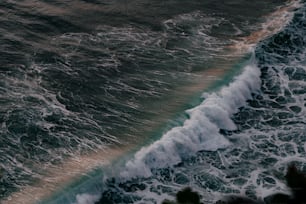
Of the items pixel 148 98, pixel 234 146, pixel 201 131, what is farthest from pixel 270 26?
pixel 234 146

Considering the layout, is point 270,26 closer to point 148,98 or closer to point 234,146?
point 148,98

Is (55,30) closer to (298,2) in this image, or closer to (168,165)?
(168,165)

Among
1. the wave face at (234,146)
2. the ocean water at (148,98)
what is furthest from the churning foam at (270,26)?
the wave face at (234,146)

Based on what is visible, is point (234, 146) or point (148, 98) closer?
point (234, 146)

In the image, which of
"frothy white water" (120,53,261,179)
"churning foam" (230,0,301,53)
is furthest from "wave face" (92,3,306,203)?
"churning foam" (230,0,301,53)

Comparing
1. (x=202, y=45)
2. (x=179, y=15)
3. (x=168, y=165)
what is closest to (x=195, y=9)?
(x=179, y=15)

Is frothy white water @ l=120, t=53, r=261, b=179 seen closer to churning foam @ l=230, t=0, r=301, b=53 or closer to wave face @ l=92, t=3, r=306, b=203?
wave face @ l=92, t=3, r=306, b=203
